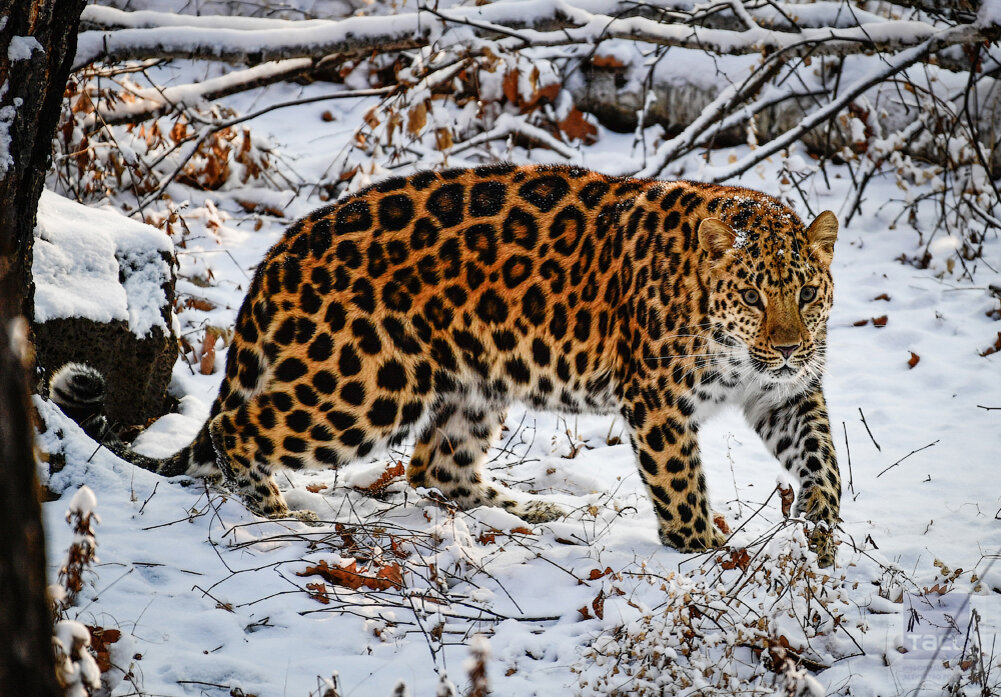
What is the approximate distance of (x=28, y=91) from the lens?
12.2 ft

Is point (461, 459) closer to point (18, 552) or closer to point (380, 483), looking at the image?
point (380, 483)

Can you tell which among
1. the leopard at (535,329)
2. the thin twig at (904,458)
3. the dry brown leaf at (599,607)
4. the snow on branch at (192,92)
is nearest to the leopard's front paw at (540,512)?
the leopard at (535,329)

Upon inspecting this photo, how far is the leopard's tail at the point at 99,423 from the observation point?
14.7ft

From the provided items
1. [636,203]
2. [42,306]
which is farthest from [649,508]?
[42,306]

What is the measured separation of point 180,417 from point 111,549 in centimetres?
202

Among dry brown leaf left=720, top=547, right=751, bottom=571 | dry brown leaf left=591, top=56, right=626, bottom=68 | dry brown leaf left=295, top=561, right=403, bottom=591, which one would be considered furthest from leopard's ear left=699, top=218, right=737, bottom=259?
dry brown leaf left=591, top=56, right=626, bottom=68

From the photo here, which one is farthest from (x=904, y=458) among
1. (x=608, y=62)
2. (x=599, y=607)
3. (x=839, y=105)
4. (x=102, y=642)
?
(x=608, y=62)

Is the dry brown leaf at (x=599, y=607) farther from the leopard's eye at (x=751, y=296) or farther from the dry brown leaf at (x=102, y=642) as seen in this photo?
the dry brown leaf at (x=102, y=642)

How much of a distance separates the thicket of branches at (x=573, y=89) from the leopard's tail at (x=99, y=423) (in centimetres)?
288

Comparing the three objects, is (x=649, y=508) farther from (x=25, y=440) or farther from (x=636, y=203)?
(x=25, y=440)

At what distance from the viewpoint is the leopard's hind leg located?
5.46 m

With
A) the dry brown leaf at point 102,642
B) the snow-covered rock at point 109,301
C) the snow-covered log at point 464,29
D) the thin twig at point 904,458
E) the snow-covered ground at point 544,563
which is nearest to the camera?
the dry brown leaf at point 102,642

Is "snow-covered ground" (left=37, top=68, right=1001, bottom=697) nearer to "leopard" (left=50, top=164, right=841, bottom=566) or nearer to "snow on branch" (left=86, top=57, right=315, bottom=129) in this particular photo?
"leopard" (left=50, top=164, right=841, bottom=566)

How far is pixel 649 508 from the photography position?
542 centimetres
